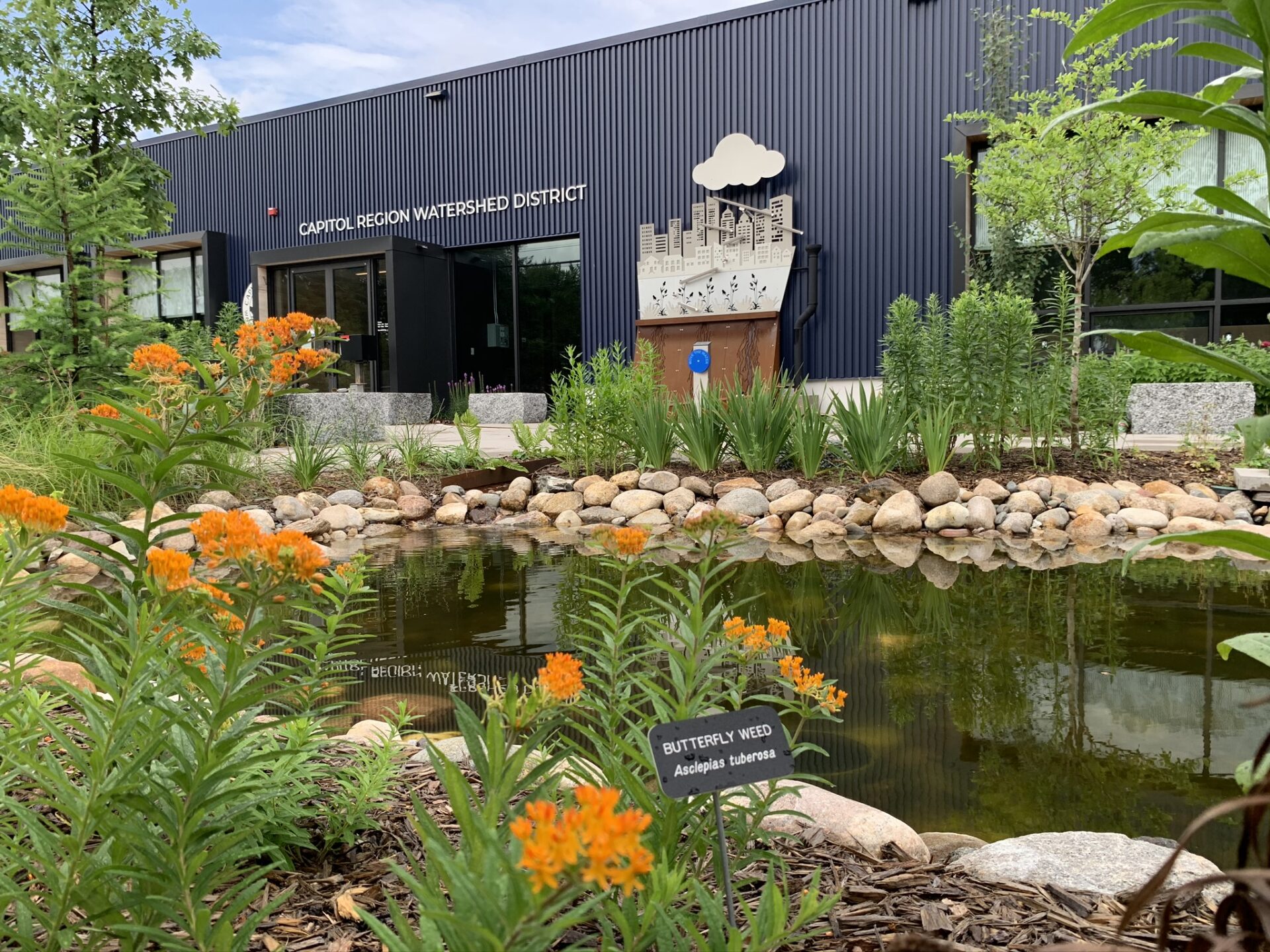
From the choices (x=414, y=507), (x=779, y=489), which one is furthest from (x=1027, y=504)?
(x=414, y=507)

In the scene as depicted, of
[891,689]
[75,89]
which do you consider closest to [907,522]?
[891,689]

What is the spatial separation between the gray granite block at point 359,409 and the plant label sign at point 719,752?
10.3m

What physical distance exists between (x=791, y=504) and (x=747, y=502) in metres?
0.31

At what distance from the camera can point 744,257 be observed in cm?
1189

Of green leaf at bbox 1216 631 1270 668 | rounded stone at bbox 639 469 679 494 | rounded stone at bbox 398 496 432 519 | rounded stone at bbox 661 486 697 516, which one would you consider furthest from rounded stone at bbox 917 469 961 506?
green leaf at bbox 1216 631 1270 668

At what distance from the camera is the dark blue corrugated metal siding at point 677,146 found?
1100 cm

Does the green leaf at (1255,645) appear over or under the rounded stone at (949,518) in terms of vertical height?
over

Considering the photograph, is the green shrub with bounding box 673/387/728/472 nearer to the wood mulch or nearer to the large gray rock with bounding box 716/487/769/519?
the large gray rock with bounding box 716/487/769/519

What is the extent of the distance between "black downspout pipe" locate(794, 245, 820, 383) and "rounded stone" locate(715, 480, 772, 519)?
5.43m

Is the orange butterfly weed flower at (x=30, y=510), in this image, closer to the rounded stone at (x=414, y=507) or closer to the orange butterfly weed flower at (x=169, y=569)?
the orange butterfly weed flower at (x=169, y=569)

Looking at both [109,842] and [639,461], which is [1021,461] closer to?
[639,461]

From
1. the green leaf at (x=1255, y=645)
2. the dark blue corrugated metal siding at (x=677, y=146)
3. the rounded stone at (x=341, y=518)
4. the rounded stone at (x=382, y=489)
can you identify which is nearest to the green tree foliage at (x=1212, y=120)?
the green leaf at (x=1255, y=645)

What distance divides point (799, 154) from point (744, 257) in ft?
5.10

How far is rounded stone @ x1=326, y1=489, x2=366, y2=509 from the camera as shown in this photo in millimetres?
6625
